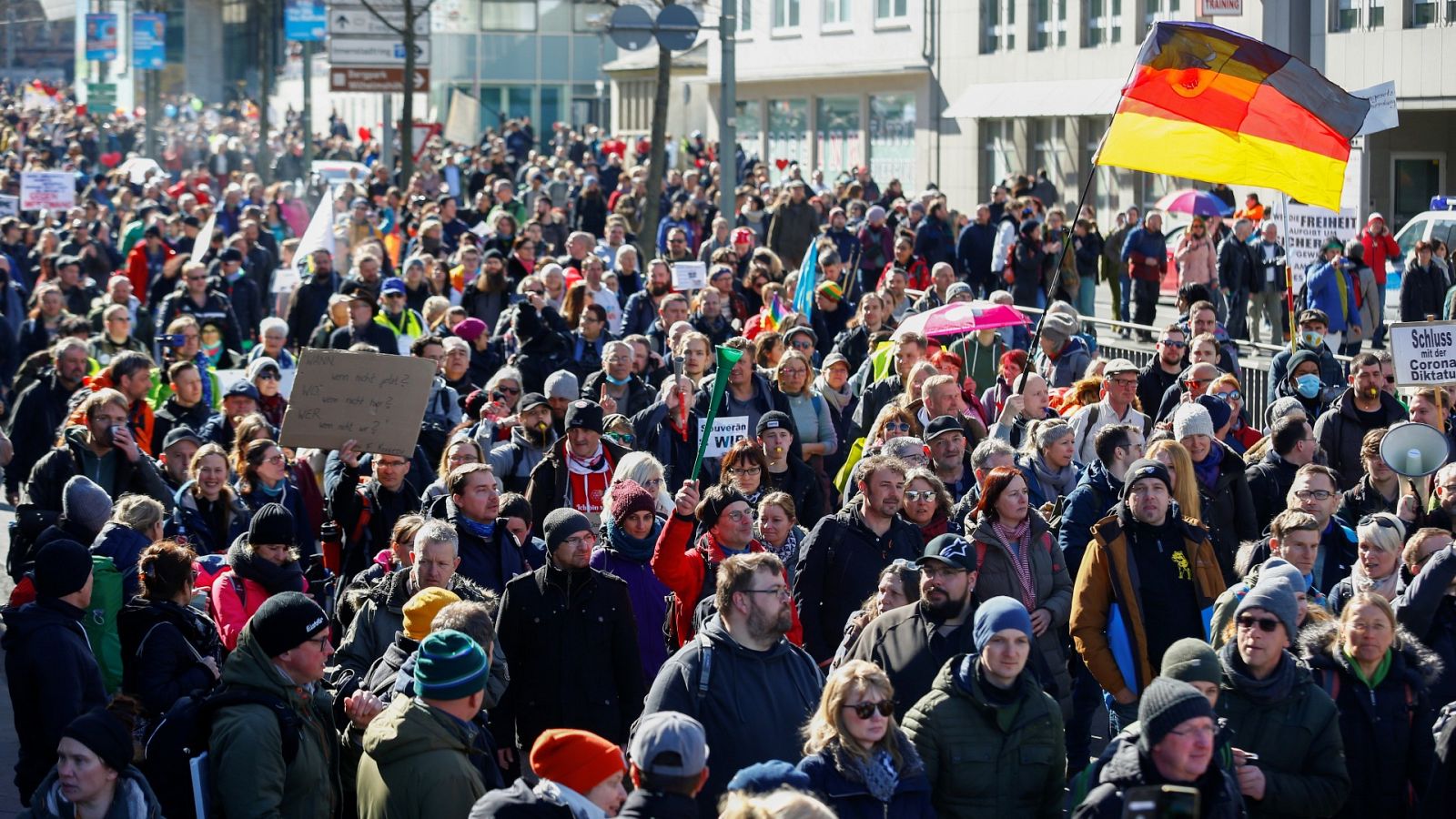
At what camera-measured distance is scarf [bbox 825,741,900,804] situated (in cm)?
567

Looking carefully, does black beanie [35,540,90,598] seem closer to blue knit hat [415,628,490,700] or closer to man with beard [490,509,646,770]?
man with beard [490,509,646,770]

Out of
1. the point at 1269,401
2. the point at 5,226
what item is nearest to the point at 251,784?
the point at 1269,401

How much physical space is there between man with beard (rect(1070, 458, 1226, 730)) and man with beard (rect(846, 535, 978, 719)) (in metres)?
1.22

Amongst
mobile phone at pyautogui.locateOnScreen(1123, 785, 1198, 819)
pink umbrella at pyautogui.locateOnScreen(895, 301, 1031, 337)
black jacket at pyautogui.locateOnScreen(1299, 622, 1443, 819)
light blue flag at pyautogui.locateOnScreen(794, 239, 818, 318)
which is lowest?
black jacket at pyautogui.locateOnScreen(1299, 622, 1443, 819)

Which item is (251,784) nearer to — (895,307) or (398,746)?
(398,746)

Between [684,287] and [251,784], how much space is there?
13.4 meters

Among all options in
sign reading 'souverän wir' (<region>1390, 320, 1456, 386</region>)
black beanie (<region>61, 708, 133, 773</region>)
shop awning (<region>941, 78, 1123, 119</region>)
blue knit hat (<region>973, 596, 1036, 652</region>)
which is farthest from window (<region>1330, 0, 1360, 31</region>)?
black beanie (<region>61, 708, 133, 773</region>)

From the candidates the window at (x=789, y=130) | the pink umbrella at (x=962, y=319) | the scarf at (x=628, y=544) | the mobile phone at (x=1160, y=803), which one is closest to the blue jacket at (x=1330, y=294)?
the pink umbrella at (x=962, y=319)

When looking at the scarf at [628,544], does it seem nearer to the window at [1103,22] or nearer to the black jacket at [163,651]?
the black jacket at [163,651]

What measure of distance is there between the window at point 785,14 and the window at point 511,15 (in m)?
19.8

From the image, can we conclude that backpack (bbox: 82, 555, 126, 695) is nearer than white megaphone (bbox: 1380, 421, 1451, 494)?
Yes

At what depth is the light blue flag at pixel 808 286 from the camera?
17.9 m

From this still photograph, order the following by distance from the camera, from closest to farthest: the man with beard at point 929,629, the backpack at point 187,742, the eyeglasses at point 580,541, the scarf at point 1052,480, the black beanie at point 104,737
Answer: the black beanie at point 104,737 → the backpack at point 187,742 → the man with beard at point 929,629 → the eyeglasses at point 580,541 → the scarf at point 1052,480

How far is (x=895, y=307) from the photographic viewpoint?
1741cm
